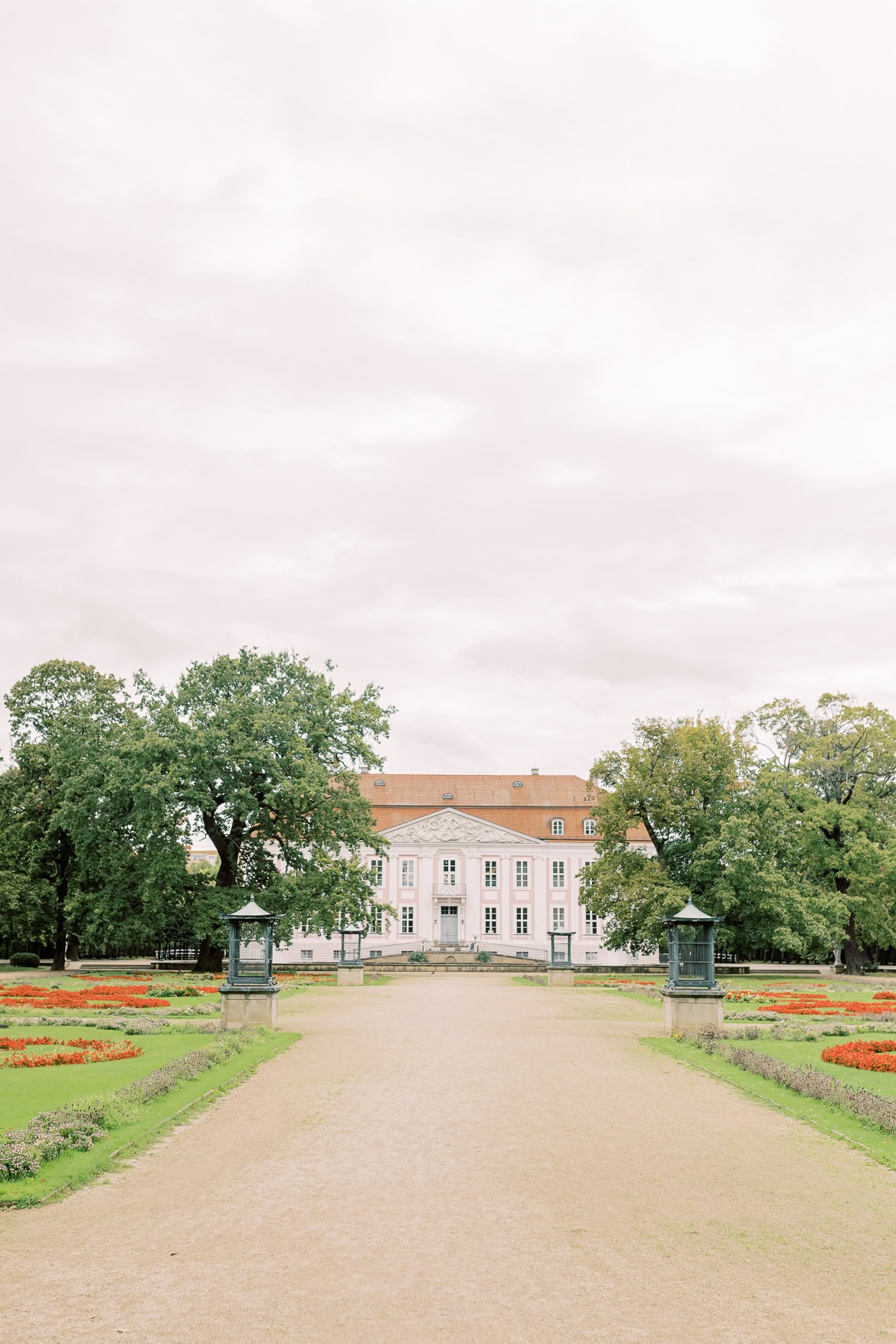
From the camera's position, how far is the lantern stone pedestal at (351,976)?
39.0 metres

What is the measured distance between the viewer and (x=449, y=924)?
254ft

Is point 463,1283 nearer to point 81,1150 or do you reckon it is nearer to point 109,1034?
point 81,1150

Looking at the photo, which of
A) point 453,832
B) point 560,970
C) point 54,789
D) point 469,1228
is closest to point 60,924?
point 54,789

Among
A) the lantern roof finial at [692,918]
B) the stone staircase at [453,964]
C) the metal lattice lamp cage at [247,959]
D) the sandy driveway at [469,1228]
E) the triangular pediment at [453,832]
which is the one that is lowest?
the stone staircase at [453,964]

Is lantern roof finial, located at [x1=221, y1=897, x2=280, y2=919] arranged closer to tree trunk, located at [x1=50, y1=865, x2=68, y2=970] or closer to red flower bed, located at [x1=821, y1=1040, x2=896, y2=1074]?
red flower bed, located at [x1=821, y1=1040, x2=896, y2=1074]

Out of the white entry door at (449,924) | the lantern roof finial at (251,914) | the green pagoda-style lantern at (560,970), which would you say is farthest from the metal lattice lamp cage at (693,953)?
the white entry door at (449,924)

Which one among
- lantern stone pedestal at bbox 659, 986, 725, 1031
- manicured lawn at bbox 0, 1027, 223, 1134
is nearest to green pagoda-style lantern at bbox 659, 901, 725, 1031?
lantern stone pedestal at bbox 659, 986, 725, 1031

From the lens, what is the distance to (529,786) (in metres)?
83.2

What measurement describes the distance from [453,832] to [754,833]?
34006 millimetres

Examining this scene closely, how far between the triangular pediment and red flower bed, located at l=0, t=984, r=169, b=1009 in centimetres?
4767

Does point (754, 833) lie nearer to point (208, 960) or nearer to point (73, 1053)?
point (208, 960)

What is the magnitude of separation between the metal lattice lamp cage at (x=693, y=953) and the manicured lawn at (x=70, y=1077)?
9016 mm

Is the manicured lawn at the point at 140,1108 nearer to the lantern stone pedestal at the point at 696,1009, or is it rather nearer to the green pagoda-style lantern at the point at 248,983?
the green pagoda-style lantern at the point at 248,983

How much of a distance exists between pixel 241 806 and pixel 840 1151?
3189 centimetres
